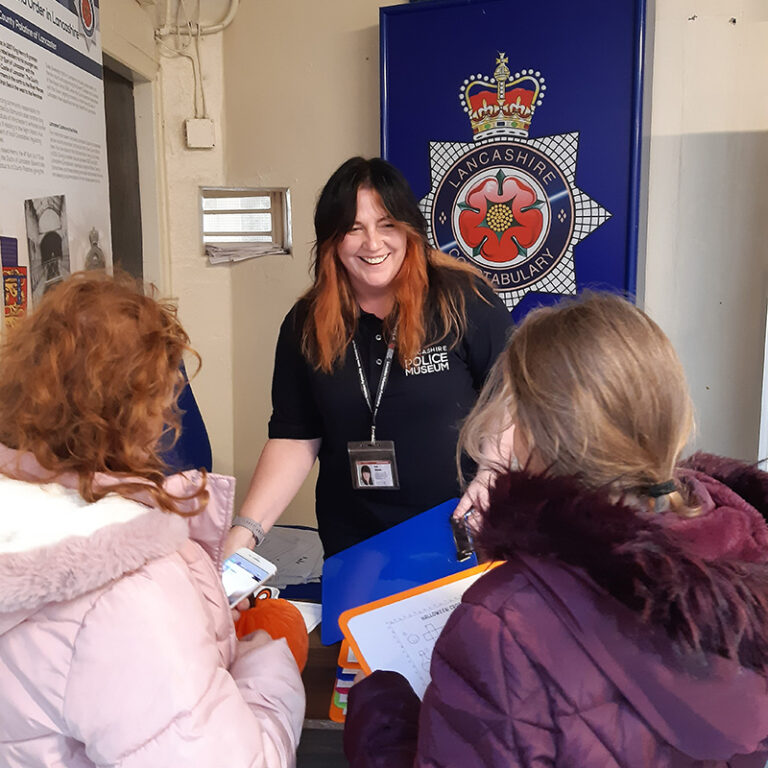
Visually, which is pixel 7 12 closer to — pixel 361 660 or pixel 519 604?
pixel 361 660

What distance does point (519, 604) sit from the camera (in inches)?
27.0

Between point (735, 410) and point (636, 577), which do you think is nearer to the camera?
point (636, 577)

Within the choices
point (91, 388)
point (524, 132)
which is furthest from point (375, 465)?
point (524, 132)

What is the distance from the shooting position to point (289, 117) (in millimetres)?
2855

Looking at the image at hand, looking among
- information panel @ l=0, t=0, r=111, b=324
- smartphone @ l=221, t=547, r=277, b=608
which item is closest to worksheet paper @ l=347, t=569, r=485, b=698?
smartphone @ l=221, t=547, r=277, b=608

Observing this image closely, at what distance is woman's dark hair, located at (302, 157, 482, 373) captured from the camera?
5.16 feet

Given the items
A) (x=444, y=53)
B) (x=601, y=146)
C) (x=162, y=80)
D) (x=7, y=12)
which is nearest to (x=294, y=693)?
(x=7, y=12)

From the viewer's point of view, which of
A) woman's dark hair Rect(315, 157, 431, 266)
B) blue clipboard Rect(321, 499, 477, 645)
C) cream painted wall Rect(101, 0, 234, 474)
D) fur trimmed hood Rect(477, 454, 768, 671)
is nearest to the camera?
fur trimmed hood Rect(477, 454, 768, 671)

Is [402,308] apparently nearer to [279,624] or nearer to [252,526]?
[252,526]

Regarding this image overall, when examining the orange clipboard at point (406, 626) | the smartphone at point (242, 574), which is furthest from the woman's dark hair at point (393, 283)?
the orange clipboard at point (406, 626)

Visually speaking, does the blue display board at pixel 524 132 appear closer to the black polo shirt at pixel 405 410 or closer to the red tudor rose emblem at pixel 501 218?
the red tudor rose emblem at pixel 501 218

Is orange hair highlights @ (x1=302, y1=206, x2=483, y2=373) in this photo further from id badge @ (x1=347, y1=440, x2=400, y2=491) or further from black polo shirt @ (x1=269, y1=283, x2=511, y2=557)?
id badge @ (x1=347, y1=440, x2=400, y2=491)

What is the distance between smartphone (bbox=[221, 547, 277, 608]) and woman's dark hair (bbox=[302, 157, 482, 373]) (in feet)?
1.73

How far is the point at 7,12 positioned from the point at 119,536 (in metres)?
1.54
